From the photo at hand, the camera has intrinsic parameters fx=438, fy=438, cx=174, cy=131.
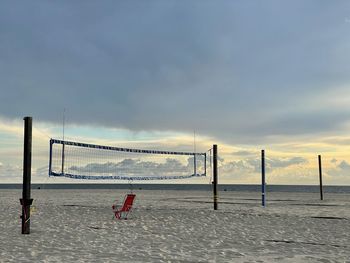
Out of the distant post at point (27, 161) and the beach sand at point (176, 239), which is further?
the distant post at point (27, 161)

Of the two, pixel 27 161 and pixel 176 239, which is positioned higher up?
pixel 27 161

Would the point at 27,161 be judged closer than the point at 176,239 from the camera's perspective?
No

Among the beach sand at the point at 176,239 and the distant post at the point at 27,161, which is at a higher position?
the distant post at the point at 27,161

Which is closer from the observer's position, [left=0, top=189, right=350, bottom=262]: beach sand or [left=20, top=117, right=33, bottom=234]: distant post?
[left=0, top=189, right=350, bottom=262]: beach sand

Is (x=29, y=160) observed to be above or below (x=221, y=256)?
above

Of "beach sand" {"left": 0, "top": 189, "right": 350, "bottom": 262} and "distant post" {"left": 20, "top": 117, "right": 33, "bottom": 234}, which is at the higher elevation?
"distant post" {"left": 20, "top": 117, "right": 33, "bottom": 234}

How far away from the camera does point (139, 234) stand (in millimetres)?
9727

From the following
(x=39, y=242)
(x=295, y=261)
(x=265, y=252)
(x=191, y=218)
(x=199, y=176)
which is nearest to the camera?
(x=295, y=261)

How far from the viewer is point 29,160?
995 centimetres

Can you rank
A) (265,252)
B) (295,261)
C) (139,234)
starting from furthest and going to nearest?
(139,234) < (265,252) < (295,261)

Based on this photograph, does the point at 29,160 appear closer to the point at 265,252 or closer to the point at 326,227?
the point at 265,252

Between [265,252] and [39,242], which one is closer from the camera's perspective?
[265,252]

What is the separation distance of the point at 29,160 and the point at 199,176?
48.3ft

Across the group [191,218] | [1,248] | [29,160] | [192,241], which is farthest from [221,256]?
[191,218]
